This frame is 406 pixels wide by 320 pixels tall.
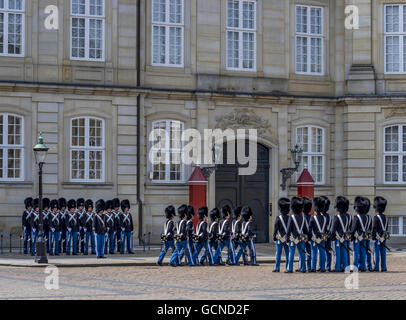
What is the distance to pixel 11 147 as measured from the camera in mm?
28219

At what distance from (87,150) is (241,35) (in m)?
6.12

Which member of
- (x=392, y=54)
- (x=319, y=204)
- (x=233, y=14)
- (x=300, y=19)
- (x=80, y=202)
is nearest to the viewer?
(x=319, y=204)

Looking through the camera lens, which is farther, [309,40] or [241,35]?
[309,40]

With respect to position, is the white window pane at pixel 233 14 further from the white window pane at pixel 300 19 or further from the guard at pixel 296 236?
the guard at pixel 296 236

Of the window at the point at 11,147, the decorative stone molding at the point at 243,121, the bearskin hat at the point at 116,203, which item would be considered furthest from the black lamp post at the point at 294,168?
the window at the point at 11,147

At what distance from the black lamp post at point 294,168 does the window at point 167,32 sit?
433 cm

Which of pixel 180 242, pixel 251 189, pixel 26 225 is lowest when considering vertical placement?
pixel 180 242

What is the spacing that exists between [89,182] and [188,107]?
12.6 ft

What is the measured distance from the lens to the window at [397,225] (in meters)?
31.4

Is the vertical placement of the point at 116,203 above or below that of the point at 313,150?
below

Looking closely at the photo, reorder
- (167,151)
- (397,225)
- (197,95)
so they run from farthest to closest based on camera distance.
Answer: (397,225) → (197,95) → (167,151)

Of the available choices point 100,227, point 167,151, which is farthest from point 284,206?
point 167,151

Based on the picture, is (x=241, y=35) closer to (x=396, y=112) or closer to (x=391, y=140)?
(x=396, y=112)

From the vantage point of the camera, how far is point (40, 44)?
93.5 ft
